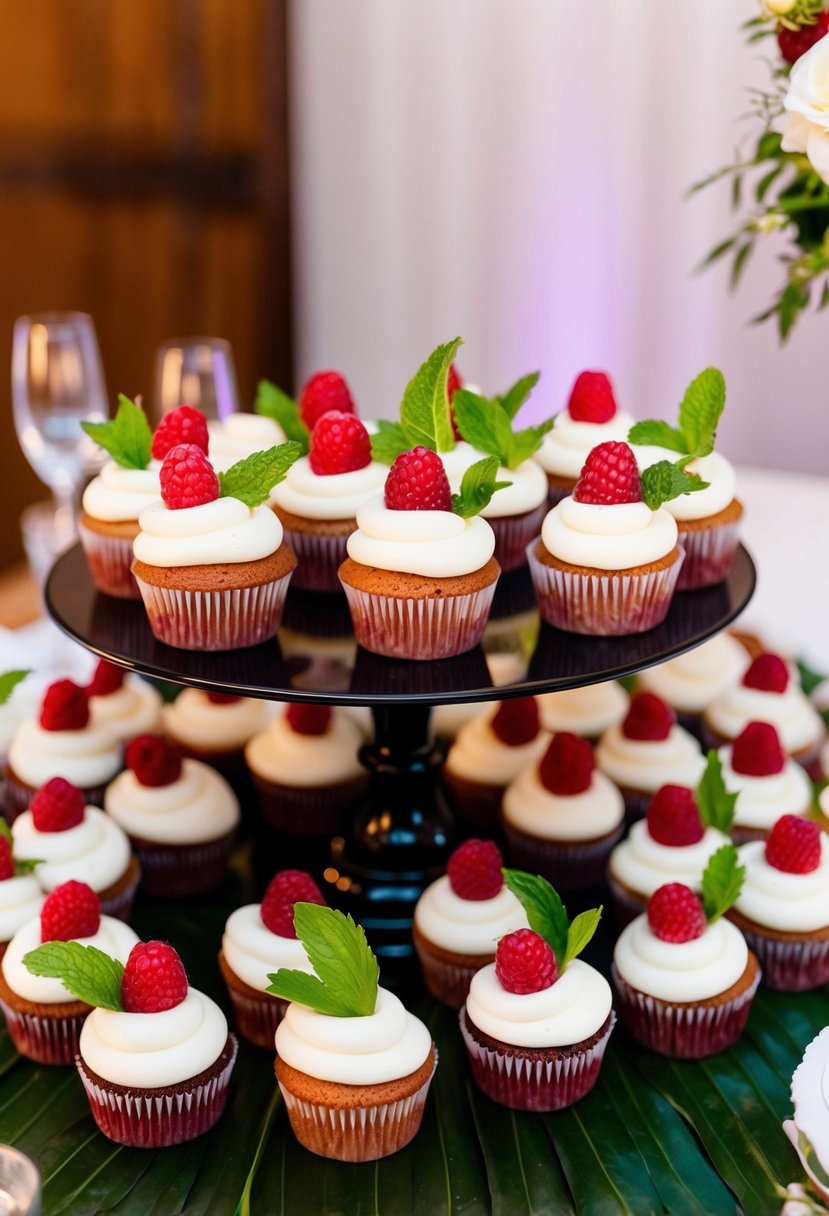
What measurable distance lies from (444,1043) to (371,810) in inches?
13.4

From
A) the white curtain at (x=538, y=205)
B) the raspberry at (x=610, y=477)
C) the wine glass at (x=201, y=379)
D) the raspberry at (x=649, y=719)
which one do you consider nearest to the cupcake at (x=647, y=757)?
the raspberry at (x=649, y=719)

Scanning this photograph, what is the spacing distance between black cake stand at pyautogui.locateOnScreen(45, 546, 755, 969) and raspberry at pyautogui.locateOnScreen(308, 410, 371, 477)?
18 centimetres

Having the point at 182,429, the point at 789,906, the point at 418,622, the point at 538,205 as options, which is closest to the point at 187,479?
the point at 182,429

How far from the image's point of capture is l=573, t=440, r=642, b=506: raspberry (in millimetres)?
1537

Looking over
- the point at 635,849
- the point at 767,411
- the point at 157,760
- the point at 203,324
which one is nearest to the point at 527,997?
the point at 635,849

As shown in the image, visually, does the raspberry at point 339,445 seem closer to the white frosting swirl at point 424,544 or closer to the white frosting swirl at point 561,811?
the white frosting swirl at point 424,544

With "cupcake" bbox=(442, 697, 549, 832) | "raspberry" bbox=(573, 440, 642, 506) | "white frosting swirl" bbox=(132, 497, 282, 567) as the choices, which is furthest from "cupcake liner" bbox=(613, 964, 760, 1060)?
"white frosting swirl" bbox=(132, 497, 282, 567)

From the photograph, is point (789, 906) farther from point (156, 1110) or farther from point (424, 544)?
point (156, 1110)

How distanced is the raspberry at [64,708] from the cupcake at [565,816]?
23.5 inches

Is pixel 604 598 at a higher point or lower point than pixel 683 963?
higher

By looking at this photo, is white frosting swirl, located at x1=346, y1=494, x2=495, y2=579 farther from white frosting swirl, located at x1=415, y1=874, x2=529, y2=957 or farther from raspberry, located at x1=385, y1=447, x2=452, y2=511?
white frosting swirl, located at x1=415, y1=874, x2=529, y2=957

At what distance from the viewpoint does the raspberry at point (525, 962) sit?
54.5 inches

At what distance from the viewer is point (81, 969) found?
136 centimetres

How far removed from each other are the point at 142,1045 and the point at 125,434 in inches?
28.2
